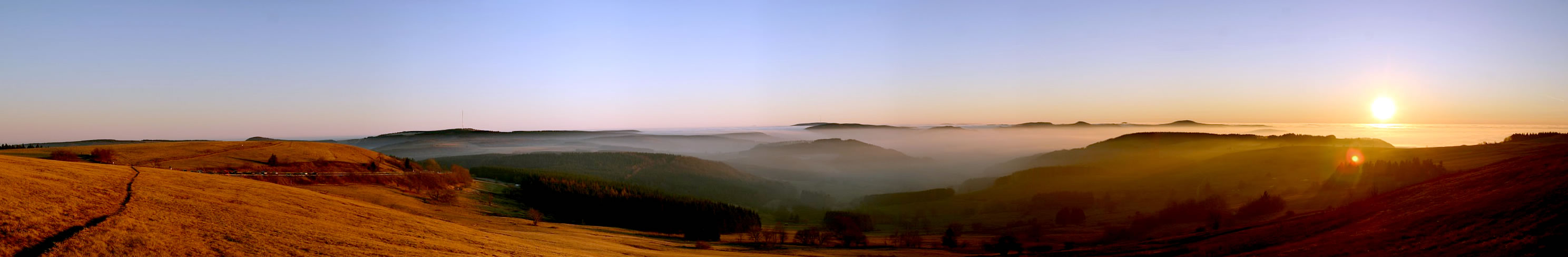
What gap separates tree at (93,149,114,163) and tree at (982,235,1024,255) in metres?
72.0

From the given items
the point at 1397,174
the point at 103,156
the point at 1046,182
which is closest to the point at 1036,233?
the point at 1397,174

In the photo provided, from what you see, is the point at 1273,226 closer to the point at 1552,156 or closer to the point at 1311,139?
the point at 1552,156

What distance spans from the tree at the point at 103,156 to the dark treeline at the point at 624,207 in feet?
130

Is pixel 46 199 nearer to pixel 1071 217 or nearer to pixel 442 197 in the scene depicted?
pixel 442 197

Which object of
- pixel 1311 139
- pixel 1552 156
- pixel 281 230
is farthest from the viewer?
pixel 1311 139

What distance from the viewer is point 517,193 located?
10688cm

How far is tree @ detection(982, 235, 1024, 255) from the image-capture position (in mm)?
46375

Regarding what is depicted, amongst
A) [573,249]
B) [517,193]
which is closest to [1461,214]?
[573,249]

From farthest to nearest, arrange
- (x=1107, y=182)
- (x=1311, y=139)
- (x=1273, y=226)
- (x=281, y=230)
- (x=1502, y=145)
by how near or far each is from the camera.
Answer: (x=1311, y=139) → (x=1107, y=182) → (x=1502, y=145) → (x=1273, y=226) → (x=281, y=230)

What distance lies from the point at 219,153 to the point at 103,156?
493 inches

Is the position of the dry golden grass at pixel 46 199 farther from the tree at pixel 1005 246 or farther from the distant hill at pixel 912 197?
the distant hill at pixel 912 197

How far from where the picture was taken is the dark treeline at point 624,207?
9150 cm

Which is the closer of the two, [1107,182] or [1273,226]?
[1273,226]

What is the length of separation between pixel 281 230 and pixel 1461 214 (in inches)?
1453
